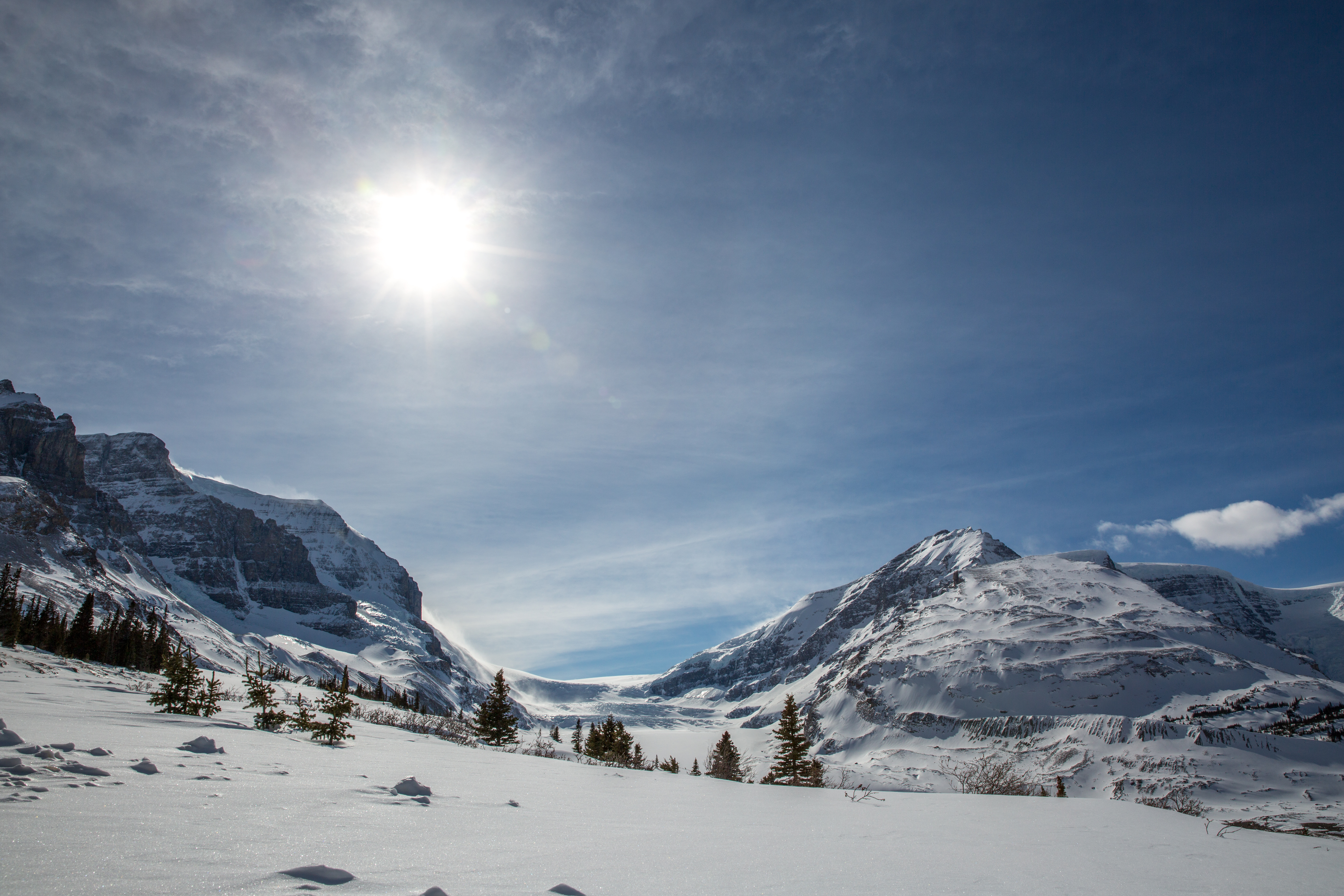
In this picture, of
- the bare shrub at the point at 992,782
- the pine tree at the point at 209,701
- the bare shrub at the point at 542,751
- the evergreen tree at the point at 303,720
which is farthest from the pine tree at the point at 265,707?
the bare shrub at the point at 992,782

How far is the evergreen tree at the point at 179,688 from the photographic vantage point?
37.7 ft

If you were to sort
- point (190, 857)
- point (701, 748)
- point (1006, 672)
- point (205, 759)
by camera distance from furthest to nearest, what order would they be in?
1. point (701, 748)
2. point (1006, 672)
3. point (205, 759)
4. point (190, 857)

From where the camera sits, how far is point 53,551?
131 meters

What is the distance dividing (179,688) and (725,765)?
11.7 metres

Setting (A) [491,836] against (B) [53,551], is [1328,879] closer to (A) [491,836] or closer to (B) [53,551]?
(A) [491,836]

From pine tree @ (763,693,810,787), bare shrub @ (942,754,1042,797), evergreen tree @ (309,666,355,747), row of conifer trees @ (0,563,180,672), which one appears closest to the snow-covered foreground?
evergreen tree @ (309,666,355,747)

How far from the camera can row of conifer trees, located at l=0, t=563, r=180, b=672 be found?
4819 cm

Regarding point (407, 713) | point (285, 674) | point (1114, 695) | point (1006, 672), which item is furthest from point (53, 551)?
point (1114, 695)

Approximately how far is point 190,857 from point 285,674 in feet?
356

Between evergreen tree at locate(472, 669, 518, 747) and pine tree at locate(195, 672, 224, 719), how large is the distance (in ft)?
26.1

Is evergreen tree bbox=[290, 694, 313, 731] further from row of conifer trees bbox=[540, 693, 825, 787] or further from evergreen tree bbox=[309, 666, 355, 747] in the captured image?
row of conifer trees bbox=[540, 693, 825, 787]

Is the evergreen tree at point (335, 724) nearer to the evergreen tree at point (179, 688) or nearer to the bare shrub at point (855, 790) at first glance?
the evergreen tree at point (179, 688)

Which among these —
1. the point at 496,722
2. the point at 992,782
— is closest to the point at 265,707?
the point at 496,722

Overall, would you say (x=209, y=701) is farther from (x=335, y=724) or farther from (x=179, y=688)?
A: (x=335, y=724)
